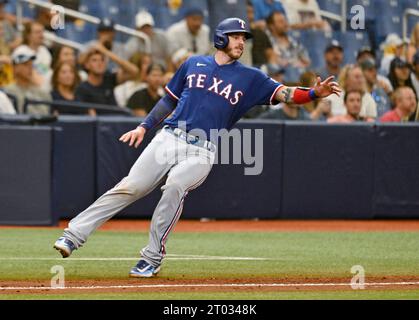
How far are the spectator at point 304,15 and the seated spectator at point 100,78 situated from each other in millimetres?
2903

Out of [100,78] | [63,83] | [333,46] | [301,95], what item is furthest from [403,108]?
[301,95]

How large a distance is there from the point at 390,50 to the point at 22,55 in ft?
20.1

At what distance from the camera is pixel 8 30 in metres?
14.9

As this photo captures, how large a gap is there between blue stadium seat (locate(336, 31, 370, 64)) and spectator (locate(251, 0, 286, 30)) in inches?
47.1

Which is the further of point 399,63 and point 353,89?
point 399,63

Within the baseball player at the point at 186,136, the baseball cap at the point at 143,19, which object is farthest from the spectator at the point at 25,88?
the baseball player at the point at 186,136

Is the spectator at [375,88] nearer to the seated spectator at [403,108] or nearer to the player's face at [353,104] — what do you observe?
the seated spectator at [403,108]

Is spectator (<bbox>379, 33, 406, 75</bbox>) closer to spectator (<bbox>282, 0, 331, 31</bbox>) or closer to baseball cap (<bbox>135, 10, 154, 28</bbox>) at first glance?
spectator (<bbox>282, 0, 331, 31</bbox>)

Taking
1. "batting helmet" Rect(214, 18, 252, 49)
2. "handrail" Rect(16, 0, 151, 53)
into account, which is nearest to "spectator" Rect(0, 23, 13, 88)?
"handrail" Rect(16, 0, 151, 53)

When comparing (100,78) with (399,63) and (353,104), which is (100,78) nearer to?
(353,104)

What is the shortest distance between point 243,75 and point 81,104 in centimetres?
630

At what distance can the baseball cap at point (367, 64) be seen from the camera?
1516 centimetres
